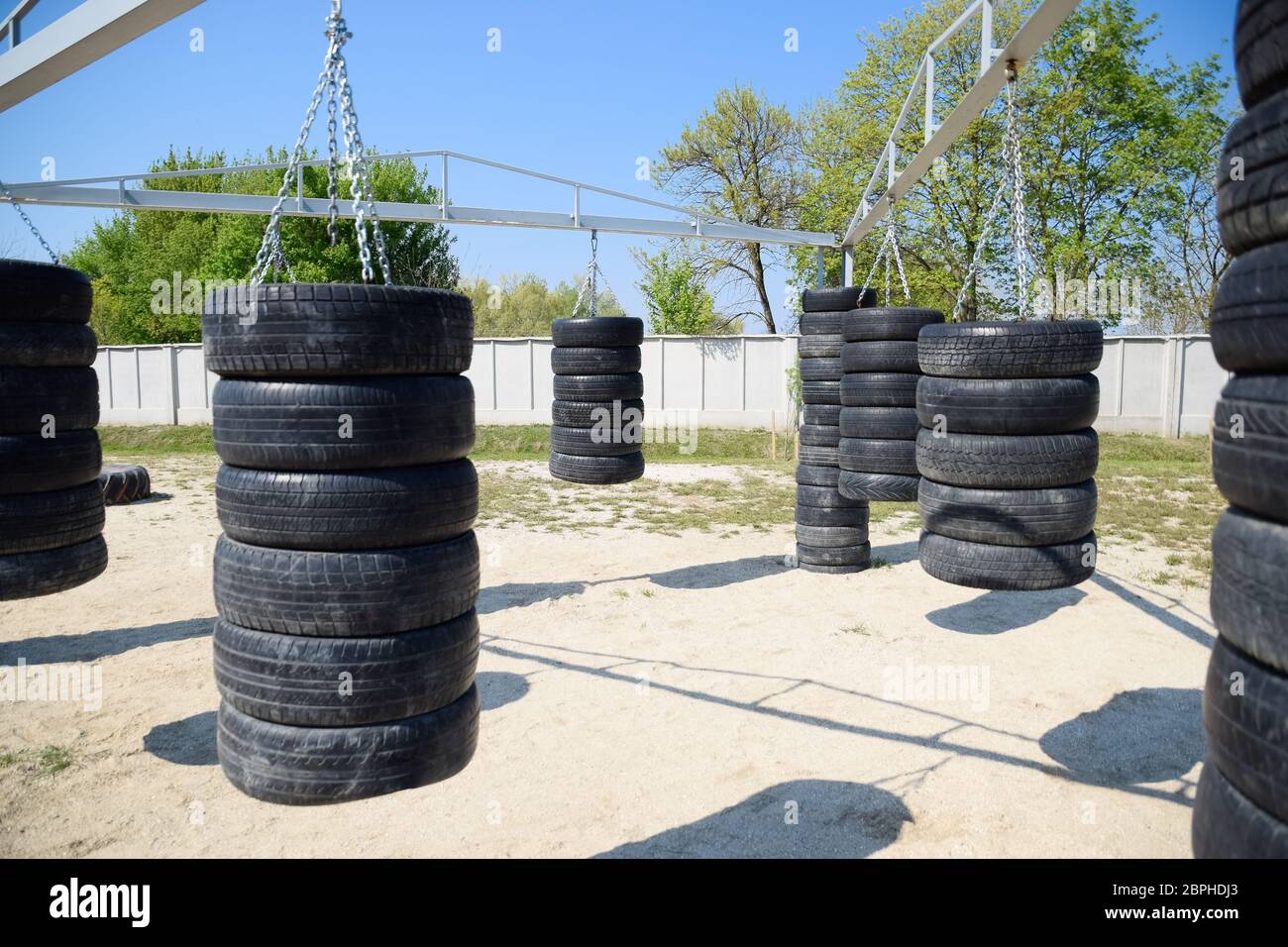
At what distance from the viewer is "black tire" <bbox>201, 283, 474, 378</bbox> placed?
311 centimetres

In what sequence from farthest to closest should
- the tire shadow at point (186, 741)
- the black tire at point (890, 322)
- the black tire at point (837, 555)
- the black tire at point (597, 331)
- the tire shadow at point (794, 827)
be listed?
1. the black tire at point (837, 555)
2. the black tire at point (597, 331)
3. the black tire at point (890, 322)
4. the tire shadow at point (186, 741)
5. the tire shadow at point (794, 827)

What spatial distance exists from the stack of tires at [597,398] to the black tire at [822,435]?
1996mm

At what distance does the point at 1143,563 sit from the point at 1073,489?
5.54 meters

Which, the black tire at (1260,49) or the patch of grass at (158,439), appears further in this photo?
Answer: the patch of grass at (158,439)

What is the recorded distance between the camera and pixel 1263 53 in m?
2.20

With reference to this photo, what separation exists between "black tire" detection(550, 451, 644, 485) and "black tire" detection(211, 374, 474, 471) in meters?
4.94

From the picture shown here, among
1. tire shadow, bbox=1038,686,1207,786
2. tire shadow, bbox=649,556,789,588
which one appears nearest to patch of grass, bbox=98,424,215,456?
tire shadow, bbox=649,556,789,588

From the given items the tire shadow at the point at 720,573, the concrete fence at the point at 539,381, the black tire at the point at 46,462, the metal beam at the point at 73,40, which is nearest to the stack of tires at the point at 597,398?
the tire shadow at the point at 720,573

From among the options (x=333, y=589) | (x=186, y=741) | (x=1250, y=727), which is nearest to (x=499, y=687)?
(x=186, y=741)

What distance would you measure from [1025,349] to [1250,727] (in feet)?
11.5

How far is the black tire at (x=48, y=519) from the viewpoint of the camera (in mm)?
5348

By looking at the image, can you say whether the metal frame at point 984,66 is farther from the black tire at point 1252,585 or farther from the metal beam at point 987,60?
the black tire at point 1252,585

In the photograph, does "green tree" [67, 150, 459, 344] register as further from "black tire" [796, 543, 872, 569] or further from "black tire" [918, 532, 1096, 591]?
"black tire" [918, 532, 1096, 591]
